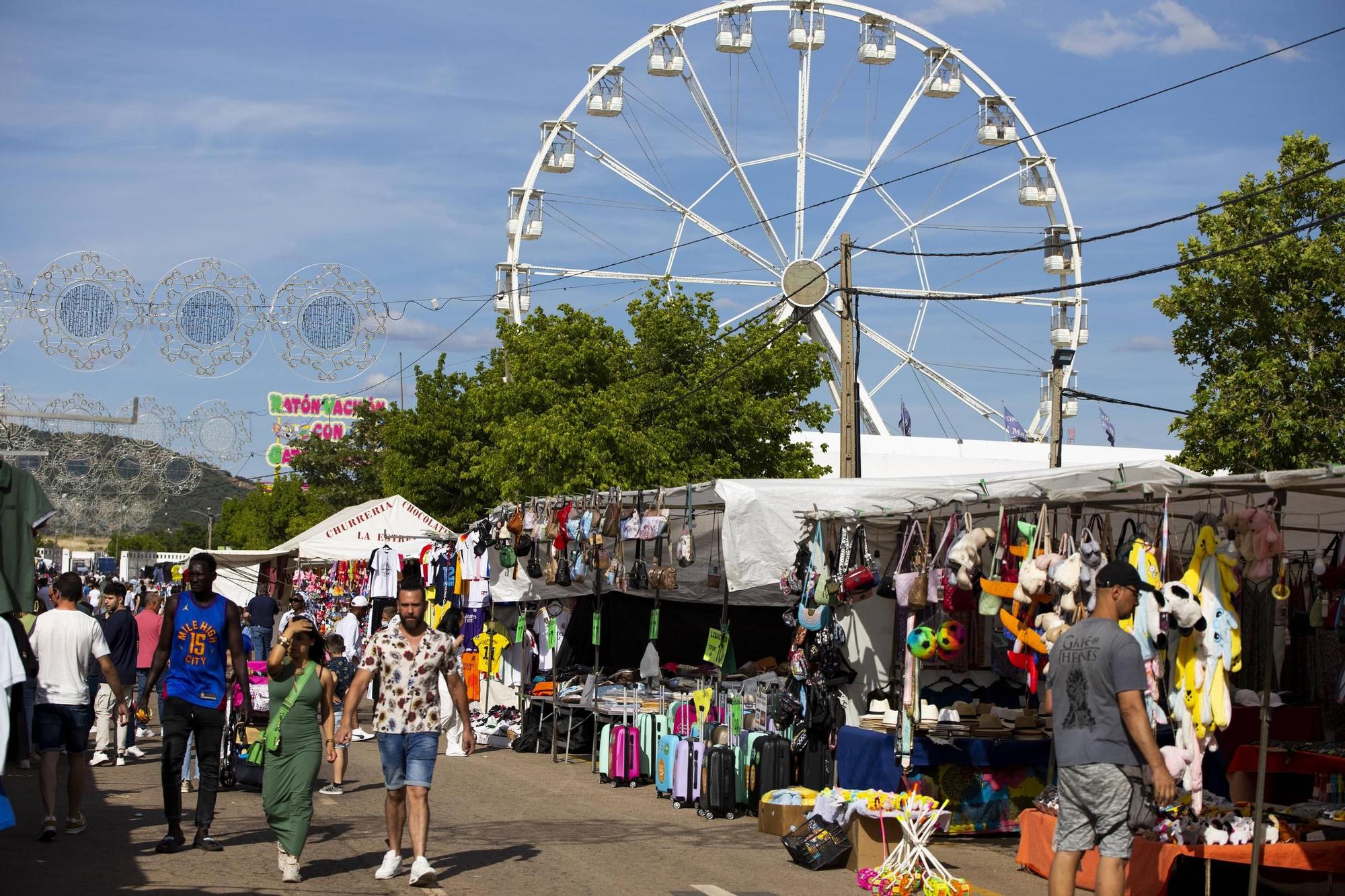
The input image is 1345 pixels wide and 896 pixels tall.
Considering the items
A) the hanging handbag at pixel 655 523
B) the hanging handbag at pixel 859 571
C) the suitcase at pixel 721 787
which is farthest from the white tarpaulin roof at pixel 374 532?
the hanging handbag at pixel 859 571

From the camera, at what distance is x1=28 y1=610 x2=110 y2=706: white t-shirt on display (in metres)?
9.42

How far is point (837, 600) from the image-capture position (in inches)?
440

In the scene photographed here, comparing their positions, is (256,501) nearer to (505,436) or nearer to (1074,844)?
(505,436)

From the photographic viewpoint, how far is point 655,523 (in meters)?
14.0

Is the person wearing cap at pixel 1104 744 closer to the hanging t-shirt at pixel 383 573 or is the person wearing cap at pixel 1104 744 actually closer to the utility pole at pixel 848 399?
the utility pole at pixel 848 399

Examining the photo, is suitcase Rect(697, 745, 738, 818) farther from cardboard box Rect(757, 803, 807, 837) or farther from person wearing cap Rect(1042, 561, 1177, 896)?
person wearing cap Rect(1042, 561, 1177, 896)

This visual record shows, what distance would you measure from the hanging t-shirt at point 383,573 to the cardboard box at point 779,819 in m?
10.5

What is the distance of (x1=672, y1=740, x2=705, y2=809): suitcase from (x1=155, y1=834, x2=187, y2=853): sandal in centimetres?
440

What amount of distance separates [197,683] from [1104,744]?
5.62m

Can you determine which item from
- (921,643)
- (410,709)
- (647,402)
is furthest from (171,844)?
(647,402)

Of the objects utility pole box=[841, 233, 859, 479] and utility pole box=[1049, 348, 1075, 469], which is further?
utility pole box=[1049, 348, 1075, 469]

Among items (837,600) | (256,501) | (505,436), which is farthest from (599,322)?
(256,501)

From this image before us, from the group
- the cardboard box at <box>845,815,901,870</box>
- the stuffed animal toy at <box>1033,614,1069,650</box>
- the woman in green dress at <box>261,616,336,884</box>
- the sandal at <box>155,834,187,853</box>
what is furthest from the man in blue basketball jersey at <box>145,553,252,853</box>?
the stuffed animal toy at <box>1033,614,1069,650</box>

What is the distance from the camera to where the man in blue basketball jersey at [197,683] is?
8.90 m
